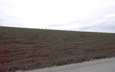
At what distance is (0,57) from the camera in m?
11.6

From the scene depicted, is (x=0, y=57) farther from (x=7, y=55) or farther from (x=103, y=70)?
(x=103, y=70)

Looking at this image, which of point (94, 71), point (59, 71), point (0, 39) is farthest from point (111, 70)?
point (0, 39)

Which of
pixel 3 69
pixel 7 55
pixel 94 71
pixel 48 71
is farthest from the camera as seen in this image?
pixel 7 55

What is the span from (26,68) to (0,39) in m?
10.2

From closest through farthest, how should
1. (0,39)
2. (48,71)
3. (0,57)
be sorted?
1. (48,71)
2. (0,57)
3. (0,39)

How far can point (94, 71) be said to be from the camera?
699 centimetres

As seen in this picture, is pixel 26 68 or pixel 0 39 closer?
pixel 26 68

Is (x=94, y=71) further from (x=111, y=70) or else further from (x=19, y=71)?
(x=19, y=71)

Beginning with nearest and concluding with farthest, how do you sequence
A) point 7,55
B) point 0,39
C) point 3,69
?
point 3,69, point 7,55, point 0,39

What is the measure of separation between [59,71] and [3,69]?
3331 mm

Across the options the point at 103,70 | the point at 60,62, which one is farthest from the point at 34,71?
the point at 103,70

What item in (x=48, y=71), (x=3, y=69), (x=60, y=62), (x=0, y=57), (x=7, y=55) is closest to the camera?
(x=48, y=71)

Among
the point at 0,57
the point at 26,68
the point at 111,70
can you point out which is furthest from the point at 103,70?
the point at 0,57

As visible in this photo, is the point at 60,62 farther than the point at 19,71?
Yes
